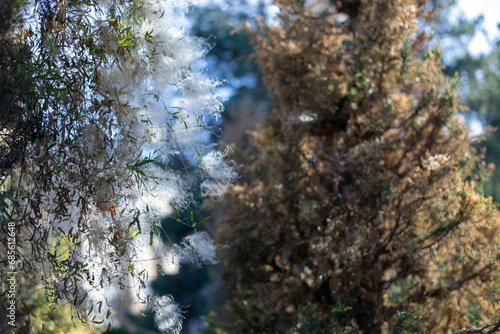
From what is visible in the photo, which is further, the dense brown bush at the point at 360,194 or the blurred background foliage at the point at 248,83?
the blurred background foliage at the point at 248,83

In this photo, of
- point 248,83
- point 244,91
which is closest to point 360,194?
point 244,91

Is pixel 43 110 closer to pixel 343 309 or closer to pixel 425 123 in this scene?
pixel 343 309

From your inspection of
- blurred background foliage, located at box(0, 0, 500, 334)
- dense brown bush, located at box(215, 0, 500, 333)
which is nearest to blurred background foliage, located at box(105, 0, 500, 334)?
blurred background foliage, located at box(0, 0, 500, 334)

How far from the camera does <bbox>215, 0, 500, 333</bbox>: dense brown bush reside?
4.11 meters

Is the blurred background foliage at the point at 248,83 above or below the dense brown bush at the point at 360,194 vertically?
above

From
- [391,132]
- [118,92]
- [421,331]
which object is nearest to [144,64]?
[118,92]

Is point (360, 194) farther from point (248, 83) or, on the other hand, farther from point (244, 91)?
point (248, 83)

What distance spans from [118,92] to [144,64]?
0.98 feet

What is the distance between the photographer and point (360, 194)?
434 cm

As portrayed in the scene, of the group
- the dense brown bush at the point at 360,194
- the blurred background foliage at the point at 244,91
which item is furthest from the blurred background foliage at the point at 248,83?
the dense brown bush at the point at 360,194

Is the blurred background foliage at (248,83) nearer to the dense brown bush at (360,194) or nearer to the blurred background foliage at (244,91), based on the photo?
the blurred background foliage at (244,91)

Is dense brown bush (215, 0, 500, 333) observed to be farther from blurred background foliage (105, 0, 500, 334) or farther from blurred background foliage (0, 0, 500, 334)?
blurred background foliage (105, 0, 500, 334)

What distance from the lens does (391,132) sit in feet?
15.1

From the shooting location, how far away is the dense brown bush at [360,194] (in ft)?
13.5
